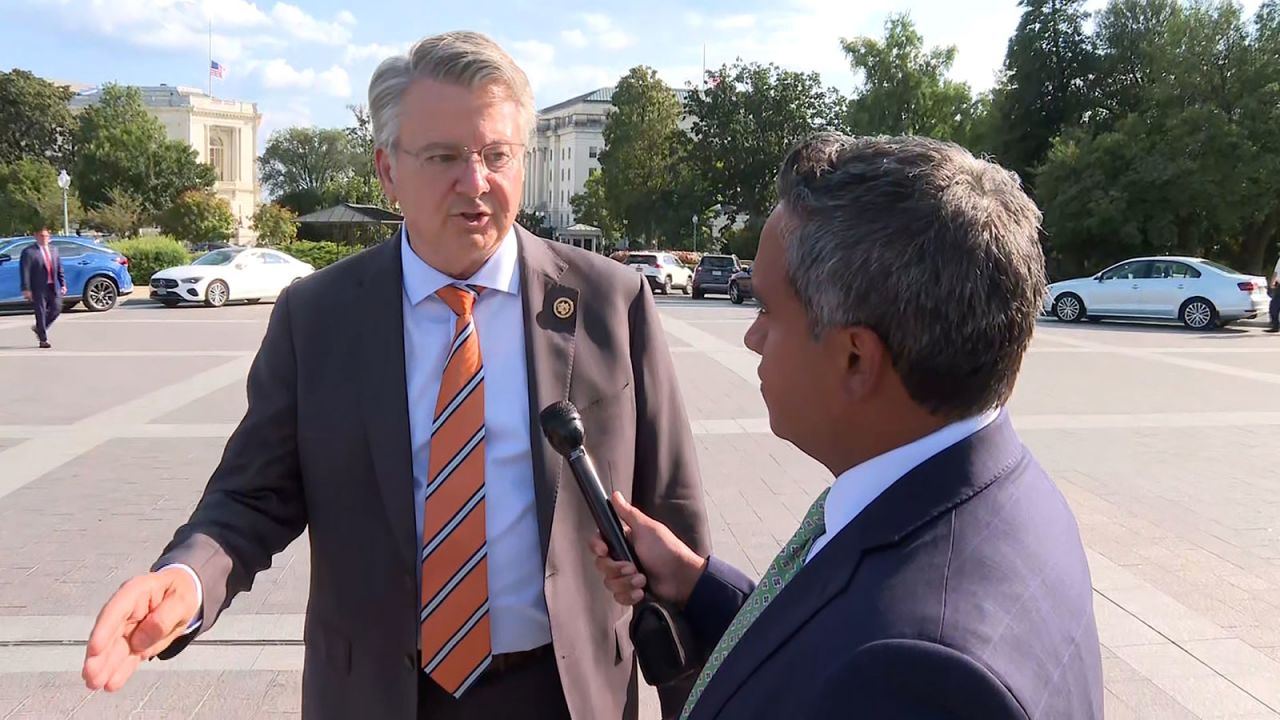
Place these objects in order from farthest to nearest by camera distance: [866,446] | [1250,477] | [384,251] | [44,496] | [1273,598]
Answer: [1250,477] → [44,496] → [1273,598] → [384,251] → [866,446]

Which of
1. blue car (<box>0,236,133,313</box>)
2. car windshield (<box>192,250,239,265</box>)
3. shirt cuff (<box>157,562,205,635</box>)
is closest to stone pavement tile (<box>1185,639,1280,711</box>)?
shirt cuff (<box>157,562,205,635</box>)

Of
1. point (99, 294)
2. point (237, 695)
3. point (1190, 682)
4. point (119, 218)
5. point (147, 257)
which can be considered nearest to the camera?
point (237, 695)

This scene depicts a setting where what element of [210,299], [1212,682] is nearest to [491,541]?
[1212,682]

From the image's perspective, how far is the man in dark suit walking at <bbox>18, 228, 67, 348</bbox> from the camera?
12.8m

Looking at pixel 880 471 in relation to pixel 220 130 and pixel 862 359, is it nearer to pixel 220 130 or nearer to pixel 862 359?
pixel 862 359

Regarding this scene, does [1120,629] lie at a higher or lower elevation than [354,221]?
lower

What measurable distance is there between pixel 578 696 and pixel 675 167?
47767 millimetres

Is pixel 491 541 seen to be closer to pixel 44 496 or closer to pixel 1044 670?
pixel 1044 670

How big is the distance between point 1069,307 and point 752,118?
1019 inches

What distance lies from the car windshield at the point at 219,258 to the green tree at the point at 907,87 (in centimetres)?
2754

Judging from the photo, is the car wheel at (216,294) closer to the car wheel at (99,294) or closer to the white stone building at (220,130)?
the car wheel at (99,294)

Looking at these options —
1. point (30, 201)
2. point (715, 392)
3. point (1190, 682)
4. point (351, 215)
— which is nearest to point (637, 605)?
point (1190, 682)

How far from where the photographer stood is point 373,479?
1838 millimetres

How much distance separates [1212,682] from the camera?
12.0 feet
